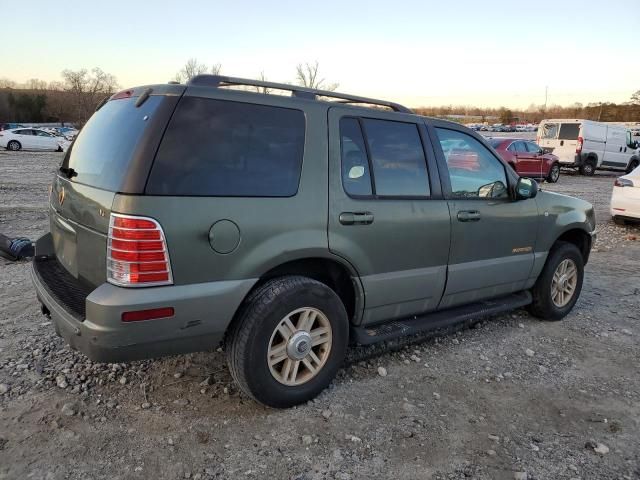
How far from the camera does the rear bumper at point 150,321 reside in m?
2.54

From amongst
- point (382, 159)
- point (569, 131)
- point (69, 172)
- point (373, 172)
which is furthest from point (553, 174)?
point (69, 172)

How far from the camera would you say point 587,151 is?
2131 cm

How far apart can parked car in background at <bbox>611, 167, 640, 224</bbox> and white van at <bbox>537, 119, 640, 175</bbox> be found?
40.1 ft

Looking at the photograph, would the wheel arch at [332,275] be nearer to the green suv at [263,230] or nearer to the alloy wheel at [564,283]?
the green suv at [263,230]

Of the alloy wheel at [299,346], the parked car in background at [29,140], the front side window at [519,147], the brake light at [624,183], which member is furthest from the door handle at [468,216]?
the parked car in background at [29,140]

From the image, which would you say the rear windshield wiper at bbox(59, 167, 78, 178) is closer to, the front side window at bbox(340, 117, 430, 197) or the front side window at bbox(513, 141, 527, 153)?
the front side window at bbox(340, 117, 430, 197)

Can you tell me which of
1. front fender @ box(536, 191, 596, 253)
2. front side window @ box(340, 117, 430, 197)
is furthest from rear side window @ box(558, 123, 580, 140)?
front side window @ box(340, 117, 430, 197)

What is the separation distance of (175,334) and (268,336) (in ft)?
1.77

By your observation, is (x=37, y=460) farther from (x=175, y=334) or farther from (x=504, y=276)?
(x=504, y=276)

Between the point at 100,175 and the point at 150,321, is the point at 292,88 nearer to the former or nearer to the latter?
the point at 100,175

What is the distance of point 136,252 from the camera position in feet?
8.26

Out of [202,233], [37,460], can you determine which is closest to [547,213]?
[202,233]

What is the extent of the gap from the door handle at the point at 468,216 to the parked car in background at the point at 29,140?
29.3 meters

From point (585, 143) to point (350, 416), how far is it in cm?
2156
